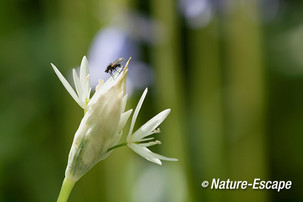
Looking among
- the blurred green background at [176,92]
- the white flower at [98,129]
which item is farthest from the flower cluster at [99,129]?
the blurred green background at [176,92]

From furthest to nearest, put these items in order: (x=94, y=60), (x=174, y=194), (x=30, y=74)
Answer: (x=30, y=74) < (x=94, y=60) < (x=174, y=194)

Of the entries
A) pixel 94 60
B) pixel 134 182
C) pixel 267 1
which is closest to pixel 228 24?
pixel 267 1

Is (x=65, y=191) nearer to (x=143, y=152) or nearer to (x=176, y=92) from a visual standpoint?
(x=143, y=152)

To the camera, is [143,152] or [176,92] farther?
[176,92]

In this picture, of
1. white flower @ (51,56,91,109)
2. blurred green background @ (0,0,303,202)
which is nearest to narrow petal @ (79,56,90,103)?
white flower @ (51,56,91,109)

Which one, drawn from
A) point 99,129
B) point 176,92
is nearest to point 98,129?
point 99,129

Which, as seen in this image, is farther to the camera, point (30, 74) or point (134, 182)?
point (30, 74)

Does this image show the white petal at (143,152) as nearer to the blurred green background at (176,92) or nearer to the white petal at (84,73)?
the white petal at (84,73)

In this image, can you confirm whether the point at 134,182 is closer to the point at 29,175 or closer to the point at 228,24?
the point at 29,175
